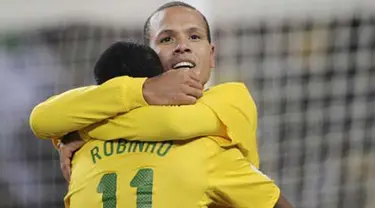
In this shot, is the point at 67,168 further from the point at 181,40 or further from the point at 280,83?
the point at 280,83

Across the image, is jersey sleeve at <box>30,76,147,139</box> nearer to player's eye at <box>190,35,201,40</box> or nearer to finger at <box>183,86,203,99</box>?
finger at <box>183,86,203,99</box>

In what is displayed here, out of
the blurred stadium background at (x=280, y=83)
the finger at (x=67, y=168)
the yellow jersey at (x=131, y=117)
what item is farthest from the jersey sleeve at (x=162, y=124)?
the blurred stadium background at (x=280, y=83)

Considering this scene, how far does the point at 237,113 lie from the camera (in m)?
1.71

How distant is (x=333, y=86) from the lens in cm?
336

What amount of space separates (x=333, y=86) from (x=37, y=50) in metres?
1.11

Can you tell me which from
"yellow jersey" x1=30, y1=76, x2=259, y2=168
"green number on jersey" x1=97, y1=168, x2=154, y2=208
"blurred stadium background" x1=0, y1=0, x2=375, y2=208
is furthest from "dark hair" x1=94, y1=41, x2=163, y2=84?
"blurred stadium background" x1=0, y1=0, x2=375, y2=208

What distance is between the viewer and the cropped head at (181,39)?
180 centimetres

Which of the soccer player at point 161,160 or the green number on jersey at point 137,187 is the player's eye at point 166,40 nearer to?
the soccer player at point 161,160

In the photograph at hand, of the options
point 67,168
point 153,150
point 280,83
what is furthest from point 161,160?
point 280,83

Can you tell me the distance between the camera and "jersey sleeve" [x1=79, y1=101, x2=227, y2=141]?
1.63m

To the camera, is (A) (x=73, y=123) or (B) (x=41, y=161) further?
(B) (x=41, y=161)

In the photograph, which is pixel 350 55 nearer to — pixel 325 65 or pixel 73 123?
pixel 325 65

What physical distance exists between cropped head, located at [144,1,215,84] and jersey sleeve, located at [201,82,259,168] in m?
0.10

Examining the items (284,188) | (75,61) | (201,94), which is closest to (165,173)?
(201,94)
